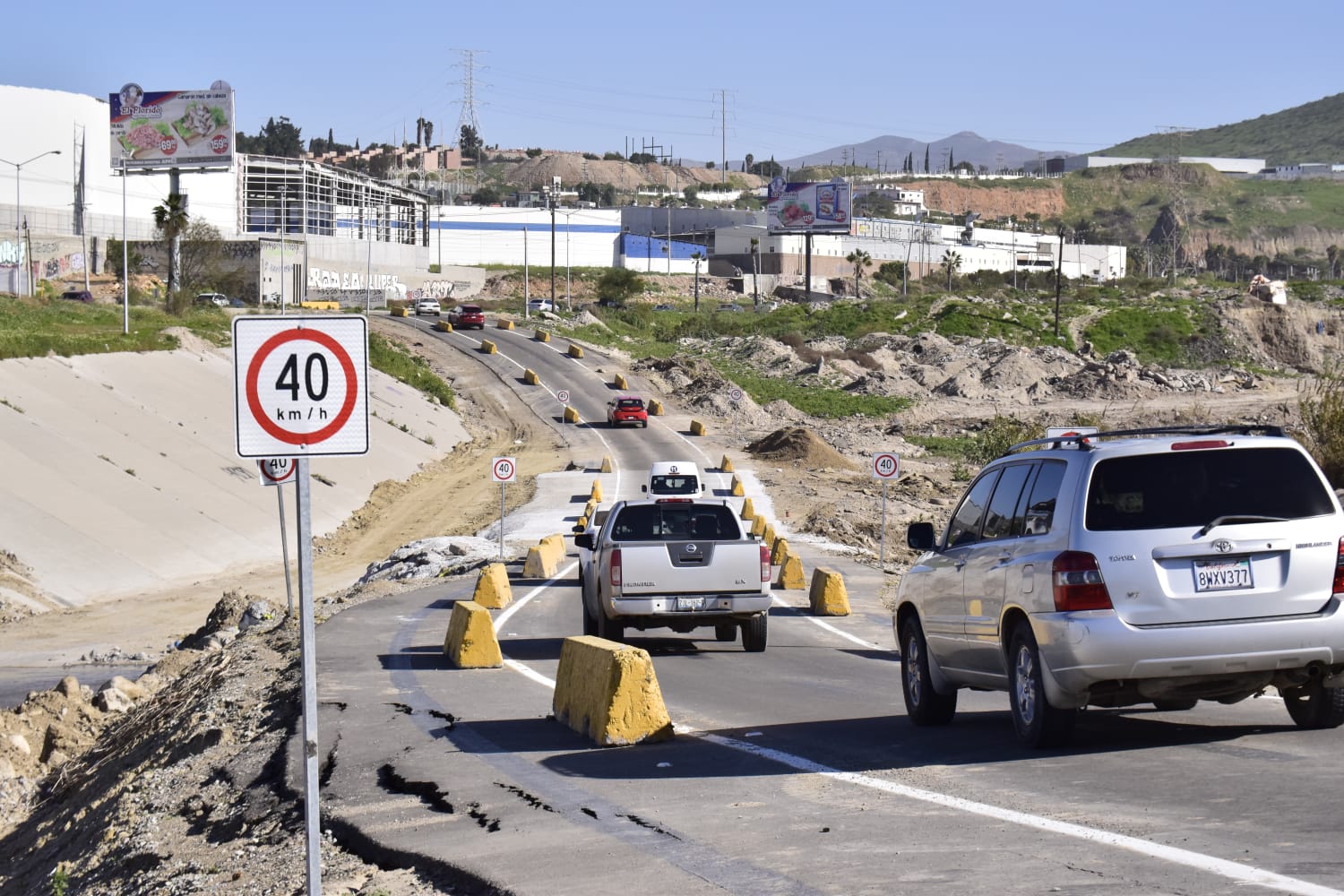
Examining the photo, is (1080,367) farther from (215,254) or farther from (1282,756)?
(1282,756)

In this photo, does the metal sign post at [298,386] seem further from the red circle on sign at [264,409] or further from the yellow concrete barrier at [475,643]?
the yellow concrete barrier at [475,643]

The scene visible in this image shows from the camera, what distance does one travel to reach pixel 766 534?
114ft

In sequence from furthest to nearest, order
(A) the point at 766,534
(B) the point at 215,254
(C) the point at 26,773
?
(B) the point at 215,254 → (A) the point at 766,534 → (C) the point at 26,773

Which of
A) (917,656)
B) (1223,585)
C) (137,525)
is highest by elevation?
(1223,585)

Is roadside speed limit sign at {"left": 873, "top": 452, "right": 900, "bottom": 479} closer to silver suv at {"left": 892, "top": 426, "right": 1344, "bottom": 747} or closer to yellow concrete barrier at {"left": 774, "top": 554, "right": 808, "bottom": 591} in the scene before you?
yellow concrete barrier at {"left": 774, "top": 554, "right": 808, "bottom": 591}

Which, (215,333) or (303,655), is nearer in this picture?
(303,655)

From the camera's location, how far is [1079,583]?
29.9 ft

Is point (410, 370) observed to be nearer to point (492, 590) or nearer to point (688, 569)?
point (492, 590)

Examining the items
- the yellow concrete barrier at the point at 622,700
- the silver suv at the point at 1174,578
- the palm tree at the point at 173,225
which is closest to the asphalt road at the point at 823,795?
the yellow concrete barrier at the point at 622,700

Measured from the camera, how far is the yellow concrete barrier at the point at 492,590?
77.6 feet

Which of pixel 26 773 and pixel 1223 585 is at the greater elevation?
pixel 1223 585

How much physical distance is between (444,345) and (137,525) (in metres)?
51.9

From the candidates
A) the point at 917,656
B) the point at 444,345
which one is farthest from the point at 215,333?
the point at 917,656

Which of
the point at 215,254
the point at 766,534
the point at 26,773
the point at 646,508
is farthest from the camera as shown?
the point at 215,254
